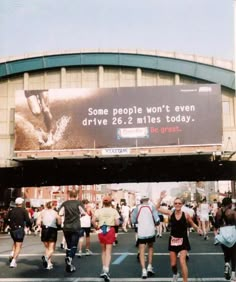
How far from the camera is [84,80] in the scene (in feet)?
109

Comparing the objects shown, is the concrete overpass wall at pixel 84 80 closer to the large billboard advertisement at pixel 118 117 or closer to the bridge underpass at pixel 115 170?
the large billboard advertisement at pixel 118 117

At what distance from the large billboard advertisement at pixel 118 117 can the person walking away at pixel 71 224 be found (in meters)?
17.8

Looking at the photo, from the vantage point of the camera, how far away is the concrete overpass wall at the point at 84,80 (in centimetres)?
3170

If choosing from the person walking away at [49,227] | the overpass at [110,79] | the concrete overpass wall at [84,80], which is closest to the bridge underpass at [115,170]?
the overpass at [110,79]

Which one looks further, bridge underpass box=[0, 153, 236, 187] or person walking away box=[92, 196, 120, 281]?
bridge underpass box=[0, 153, 236, 187]

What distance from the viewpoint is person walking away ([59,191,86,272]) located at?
35.5ft

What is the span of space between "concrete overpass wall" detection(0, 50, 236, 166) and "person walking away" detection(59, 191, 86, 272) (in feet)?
68.0

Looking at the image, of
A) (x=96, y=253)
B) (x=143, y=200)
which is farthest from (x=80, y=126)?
(x=143, y=200)

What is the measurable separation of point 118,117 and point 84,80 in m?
5.44

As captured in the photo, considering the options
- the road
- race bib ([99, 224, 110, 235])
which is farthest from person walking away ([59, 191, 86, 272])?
race bib ([99, 224, 110, 235])

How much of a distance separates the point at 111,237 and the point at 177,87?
2034cm

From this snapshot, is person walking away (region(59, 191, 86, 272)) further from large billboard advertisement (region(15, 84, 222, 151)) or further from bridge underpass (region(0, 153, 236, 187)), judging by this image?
bridge underpass (region(0, 153, 236, 187))

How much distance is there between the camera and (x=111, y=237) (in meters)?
10.1

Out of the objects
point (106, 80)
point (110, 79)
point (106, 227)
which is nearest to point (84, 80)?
point (106, 80)
